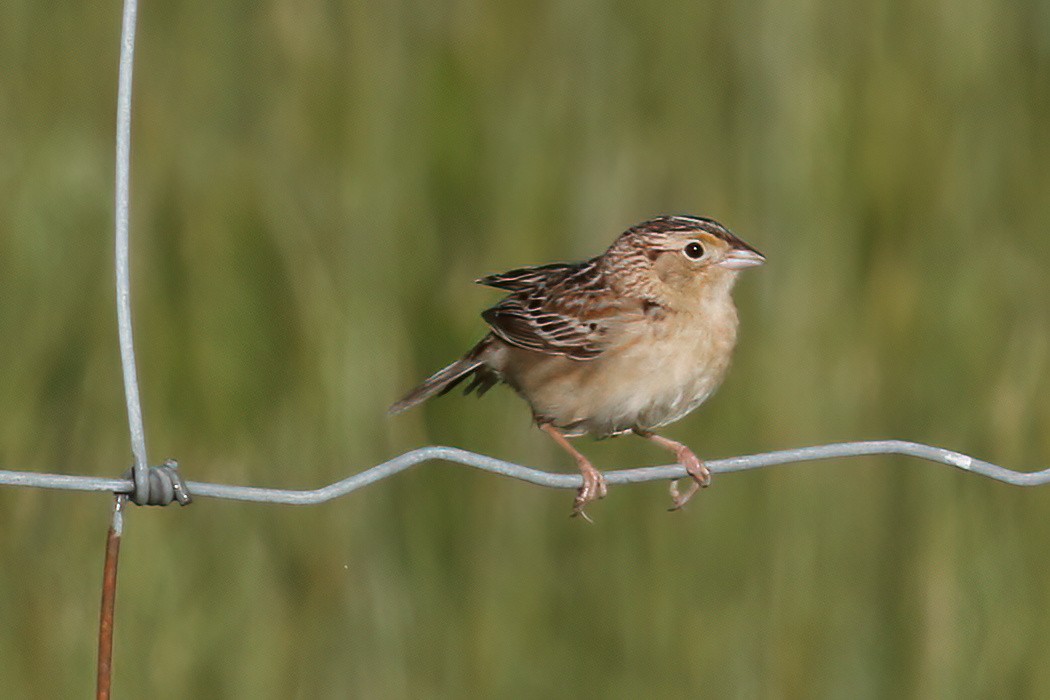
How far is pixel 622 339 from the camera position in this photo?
12.5 feet

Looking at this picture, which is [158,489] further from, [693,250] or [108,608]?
[693,250]

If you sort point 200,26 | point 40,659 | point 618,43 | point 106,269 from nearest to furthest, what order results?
point 40,659
point 106,269
point 200,26
point 618,43

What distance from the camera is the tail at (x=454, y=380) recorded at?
3673 mm

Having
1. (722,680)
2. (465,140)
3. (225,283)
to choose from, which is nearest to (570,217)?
(465,140)

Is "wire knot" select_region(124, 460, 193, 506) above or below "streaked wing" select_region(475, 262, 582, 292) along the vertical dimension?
below

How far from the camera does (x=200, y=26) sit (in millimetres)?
3879

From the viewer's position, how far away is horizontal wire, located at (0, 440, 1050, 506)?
2.18m

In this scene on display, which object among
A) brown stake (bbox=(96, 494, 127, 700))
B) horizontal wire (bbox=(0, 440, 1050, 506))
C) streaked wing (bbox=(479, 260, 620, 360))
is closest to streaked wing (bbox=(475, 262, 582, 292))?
streaked wing (bbox=(479, 260, 620, 360))

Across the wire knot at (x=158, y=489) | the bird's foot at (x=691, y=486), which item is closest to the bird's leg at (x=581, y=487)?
the bird's foot at (x=691, y=486)

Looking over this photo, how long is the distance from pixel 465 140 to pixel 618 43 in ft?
1.90

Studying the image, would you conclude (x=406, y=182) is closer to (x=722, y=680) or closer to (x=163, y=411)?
(x=163, y=411)

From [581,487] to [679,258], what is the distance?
660 millimetres

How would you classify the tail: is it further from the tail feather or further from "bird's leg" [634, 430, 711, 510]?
"bird's leg" [634, 430, 711, 510]

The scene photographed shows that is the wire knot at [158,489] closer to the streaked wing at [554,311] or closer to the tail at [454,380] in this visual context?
the tail at [454,380]
